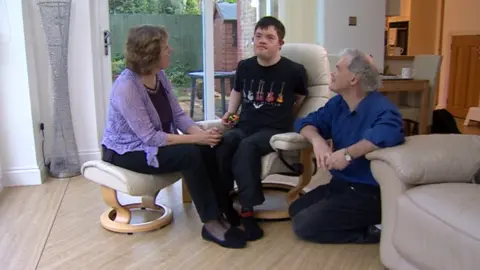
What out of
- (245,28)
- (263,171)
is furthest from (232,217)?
(245,28)

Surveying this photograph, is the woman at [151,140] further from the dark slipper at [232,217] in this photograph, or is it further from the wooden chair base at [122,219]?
the wooden chair base at [122,219]

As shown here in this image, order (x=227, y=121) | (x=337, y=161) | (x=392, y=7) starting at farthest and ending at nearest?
1. (x=392, y=7)
2. (x=227, y=121)
3. (x=337, y=161)

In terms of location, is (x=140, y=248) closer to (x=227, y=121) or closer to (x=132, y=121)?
(x=132, y=121)

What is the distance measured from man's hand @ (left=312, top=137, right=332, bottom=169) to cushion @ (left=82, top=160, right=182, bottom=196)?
30.3 inches

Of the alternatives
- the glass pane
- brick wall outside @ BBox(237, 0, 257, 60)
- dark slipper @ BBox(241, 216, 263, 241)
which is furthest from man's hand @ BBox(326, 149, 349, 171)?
brick wall outside @ BBox(237, 0, 257, 60)

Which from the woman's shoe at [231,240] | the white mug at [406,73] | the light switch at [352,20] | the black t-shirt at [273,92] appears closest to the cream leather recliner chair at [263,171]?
the black t-shirt at [273,92]

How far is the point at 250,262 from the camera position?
2254 millimetres

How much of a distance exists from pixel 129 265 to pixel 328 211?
961mm

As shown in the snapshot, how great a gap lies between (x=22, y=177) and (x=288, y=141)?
198 centimetres

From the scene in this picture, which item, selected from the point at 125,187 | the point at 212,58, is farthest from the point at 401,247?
the point at 212,58

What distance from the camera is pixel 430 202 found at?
1.84 m

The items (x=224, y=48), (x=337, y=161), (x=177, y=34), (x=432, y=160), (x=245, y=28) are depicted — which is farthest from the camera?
(x=245, y=28)

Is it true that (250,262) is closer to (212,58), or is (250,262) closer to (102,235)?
(102,235)

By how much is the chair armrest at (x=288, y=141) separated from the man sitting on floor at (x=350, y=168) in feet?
0.28
